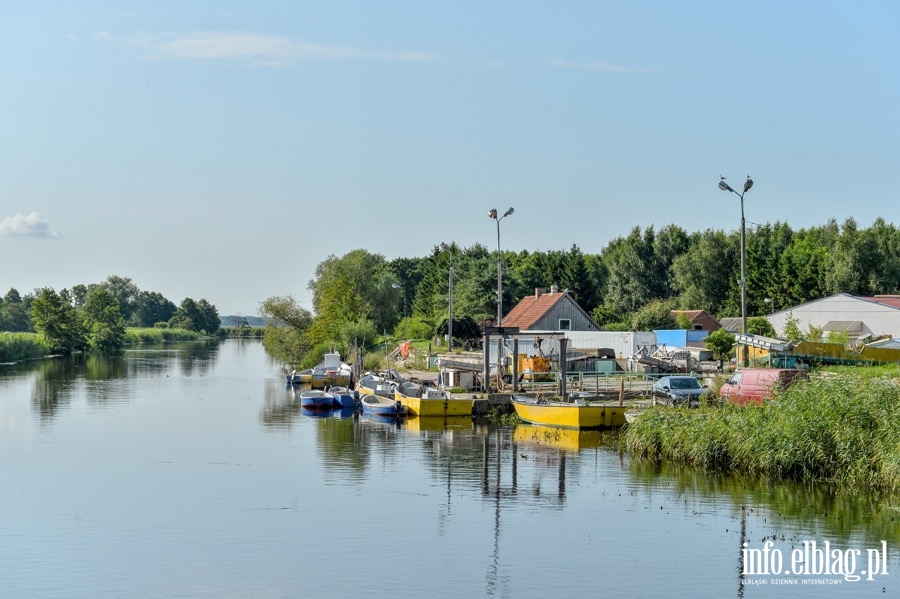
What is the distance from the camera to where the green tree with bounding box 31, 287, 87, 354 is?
131 meters

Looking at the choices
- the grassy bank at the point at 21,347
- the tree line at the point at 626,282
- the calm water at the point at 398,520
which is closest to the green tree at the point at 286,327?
the tree line at the point at 626,282

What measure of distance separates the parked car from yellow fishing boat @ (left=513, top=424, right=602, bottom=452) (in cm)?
288

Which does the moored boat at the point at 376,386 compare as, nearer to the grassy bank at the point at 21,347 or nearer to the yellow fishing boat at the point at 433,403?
the yellow fishing boat at the point at 433,403

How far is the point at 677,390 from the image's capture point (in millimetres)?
42344

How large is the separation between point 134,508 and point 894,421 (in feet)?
64.2

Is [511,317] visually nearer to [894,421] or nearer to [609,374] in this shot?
[609,374]

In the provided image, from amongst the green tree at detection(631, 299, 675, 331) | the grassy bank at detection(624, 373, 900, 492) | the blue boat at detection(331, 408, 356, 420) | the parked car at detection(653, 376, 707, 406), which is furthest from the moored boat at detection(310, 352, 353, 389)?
the grassy bank at detection(624, 373, 900, 492)

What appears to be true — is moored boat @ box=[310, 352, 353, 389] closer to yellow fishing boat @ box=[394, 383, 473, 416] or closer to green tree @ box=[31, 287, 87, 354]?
yellow fishing boat @ box=[394, 383, 473, 416]

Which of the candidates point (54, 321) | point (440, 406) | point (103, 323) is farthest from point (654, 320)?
point (103, 323)

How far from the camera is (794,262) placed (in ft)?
343

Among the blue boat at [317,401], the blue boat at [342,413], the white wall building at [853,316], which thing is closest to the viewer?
the blue boat at [342,413]

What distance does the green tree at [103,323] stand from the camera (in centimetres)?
15075

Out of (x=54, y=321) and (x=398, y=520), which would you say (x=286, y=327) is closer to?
(x=54, y=321)

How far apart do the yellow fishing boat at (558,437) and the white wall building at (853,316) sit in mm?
33653
